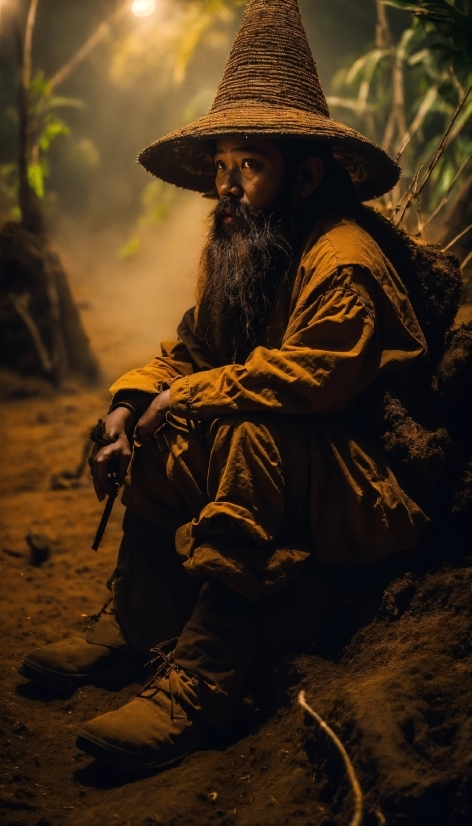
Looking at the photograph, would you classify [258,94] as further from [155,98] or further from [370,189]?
[155,98]

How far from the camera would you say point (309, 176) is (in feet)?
8.93

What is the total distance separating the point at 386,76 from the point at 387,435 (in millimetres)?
7882

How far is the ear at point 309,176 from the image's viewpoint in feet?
8.86

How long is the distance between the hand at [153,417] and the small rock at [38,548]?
163 cm

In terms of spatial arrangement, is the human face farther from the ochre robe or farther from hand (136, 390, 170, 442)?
hand (136, 390, 170, 442)

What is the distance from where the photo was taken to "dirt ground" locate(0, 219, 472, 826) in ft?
5.84

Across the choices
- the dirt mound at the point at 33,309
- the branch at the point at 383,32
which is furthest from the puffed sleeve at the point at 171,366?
the branch at the point at 383,32

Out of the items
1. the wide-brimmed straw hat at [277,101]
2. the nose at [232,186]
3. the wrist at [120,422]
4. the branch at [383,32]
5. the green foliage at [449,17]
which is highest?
the branch at [383,32]

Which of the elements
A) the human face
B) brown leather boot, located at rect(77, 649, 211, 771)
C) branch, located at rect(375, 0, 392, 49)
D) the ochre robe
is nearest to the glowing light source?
branch, located at rect(375, 0, 392, 49)

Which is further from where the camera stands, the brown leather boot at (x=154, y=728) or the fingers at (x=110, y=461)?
the fingers at (x=110, y=461)

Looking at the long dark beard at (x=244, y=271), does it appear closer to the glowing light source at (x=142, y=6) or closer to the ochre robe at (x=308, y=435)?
the ochre robe at (x=308, y=435)

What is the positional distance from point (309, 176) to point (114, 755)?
7.02 feet

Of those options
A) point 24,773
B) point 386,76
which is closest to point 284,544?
point 24,773

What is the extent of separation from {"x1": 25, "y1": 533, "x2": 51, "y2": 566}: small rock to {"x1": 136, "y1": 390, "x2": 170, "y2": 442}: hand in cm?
163
